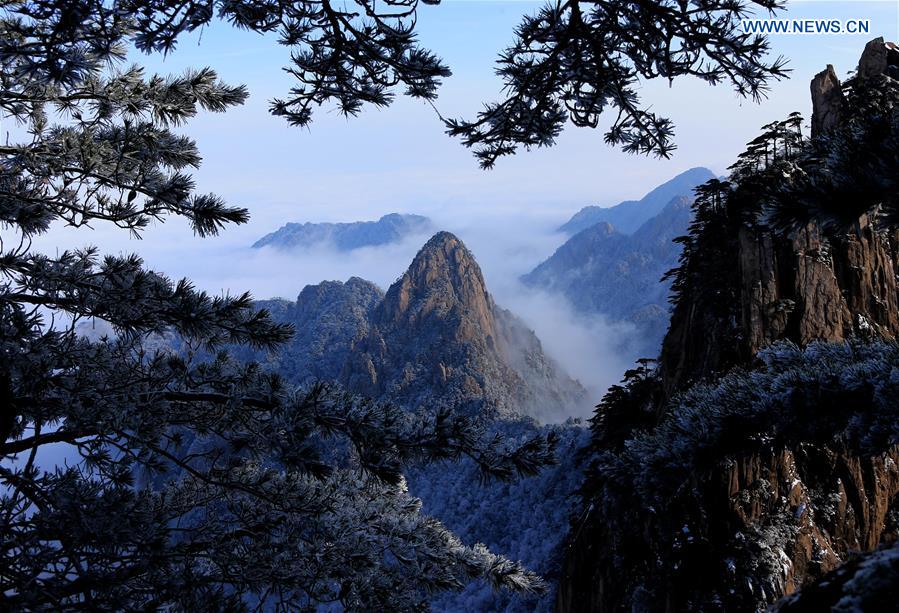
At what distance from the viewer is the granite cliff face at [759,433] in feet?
7.55

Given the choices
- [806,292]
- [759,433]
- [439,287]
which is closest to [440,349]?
[439,287]

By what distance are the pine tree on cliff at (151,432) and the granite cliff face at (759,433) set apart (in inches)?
83.5

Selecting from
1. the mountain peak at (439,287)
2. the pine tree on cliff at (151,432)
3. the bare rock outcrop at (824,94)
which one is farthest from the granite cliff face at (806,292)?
the mountain peak at (439,287)

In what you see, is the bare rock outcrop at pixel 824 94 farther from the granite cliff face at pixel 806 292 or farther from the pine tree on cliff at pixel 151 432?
the pine tree on cliff at pixel 151 432

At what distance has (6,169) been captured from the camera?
225 inches

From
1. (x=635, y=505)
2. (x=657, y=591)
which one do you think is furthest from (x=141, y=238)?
(x=657, y=591)

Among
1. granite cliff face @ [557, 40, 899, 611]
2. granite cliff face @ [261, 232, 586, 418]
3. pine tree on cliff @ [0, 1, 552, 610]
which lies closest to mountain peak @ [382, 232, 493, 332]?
granite cliff face @ [261, 232, 586, 418]

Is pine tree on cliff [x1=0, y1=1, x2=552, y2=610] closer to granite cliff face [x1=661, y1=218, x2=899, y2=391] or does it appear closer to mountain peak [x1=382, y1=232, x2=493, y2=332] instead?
granite cliff face [x1=661, y1=218, x2=899, y2=391]

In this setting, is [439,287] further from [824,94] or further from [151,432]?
[151,432]

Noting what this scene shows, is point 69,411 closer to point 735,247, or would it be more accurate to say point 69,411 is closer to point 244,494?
point 244,494

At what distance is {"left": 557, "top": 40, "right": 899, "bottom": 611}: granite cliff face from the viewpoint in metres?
2.30

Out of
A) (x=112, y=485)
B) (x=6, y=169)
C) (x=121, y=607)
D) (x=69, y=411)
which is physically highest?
(x=6, y=169)

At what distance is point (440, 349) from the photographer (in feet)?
352

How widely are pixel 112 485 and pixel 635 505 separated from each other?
4.32m
